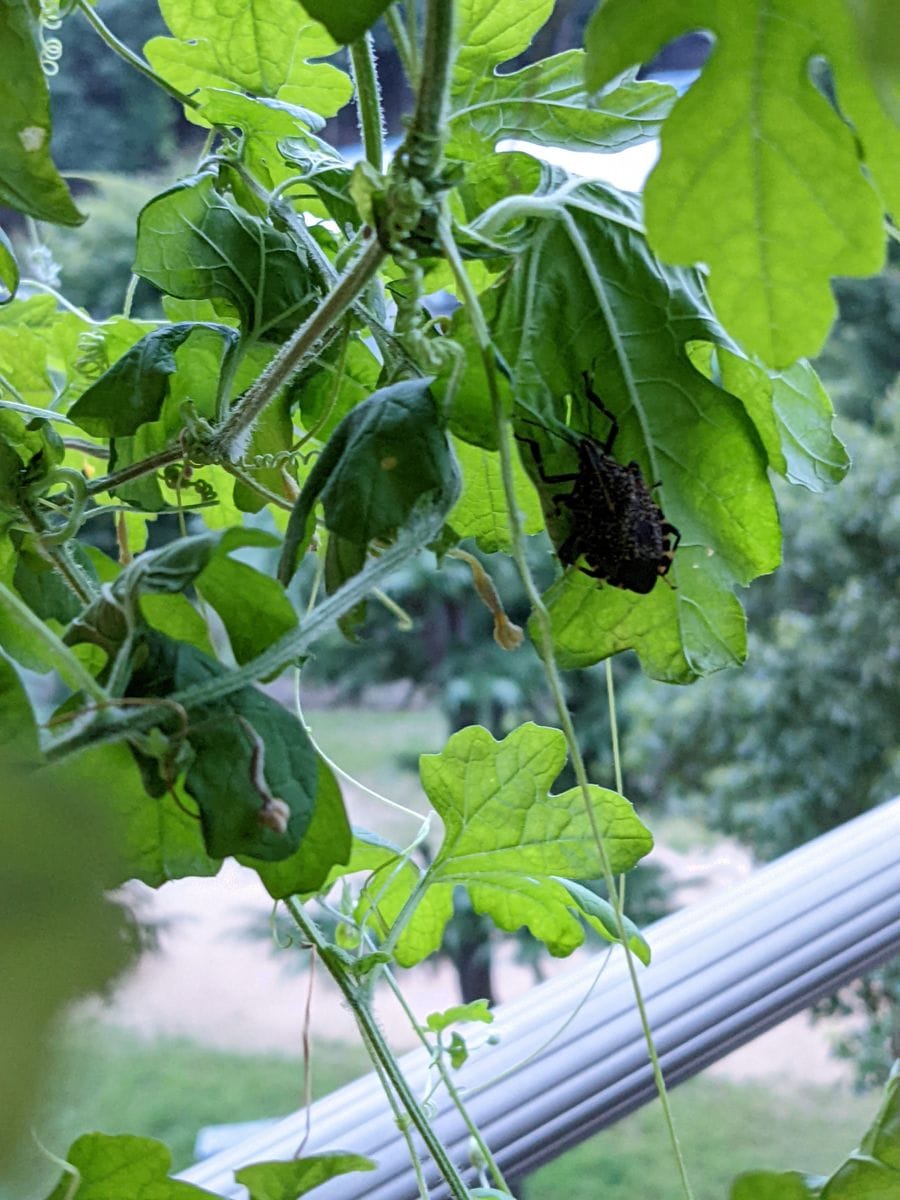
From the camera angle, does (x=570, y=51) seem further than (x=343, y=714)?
No

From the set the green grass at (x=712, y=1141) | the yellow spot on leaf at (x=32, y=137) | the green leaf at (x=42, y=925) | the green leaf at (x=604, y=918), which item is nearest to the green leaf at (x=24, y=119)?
the yellow spot on leaf at (x=32, y=137)

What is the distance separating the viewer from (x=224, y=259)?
41cm

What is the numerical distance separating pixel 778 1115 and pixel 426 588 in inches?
35.3

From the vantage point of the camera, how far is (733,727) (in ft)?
6.13

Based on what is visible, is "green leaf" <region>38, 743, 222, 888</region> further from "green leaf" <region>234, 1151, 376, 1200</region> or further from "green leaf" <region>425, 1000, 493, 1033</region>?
"green leaf" <region>425, 1000, 493, 1033</region>

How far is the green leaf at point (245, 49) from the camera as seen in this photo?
43 cm

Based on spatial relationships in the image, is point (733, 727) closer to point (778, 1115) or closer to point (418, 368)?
point (778, 1115)

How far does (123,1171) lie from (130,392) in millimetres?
240

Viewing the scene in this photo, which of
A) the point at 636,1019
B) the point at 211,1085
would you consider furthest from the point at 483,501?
the point at 211,1085

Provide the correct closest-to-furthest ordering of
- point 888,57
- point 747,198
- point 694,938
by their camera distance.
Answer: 1. point 888,57
2. point 747,198
3. point 694,938

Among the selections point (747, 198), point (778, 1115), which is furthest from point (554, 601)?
point (778, 1115)

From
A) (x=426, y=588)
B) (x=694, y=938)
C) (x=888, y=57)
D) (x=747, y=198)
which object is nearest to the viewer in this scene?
(x=888, y=57)

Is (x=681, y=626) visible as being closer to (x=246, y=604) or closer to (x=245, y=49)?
(x=246, y=604)

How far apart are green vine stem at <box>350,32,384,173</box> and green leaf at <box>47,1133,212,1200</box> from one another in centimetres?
30
